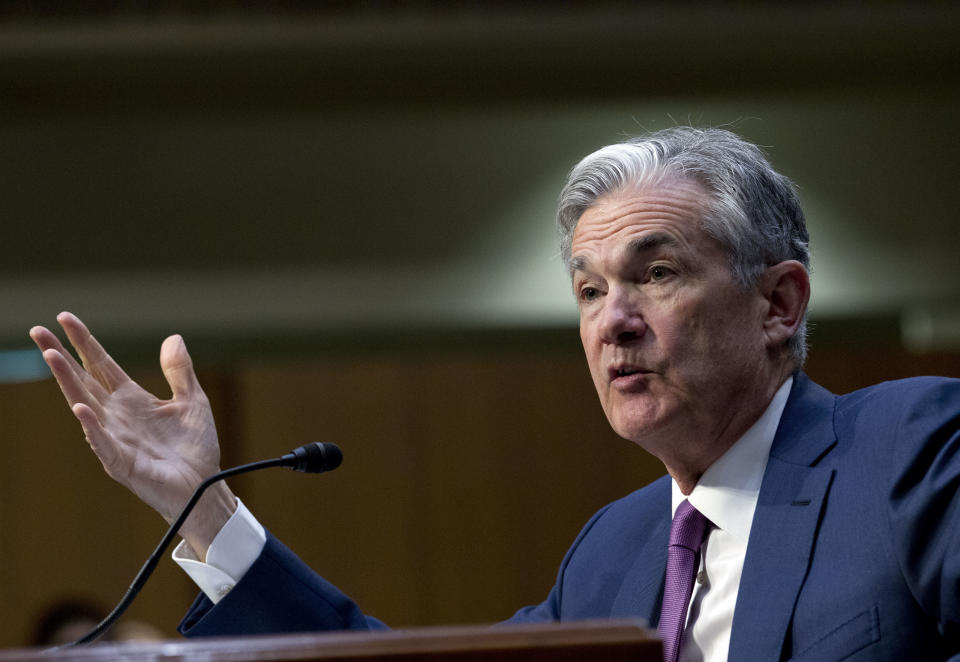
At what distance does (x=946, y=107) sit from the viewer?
5621 millimetres

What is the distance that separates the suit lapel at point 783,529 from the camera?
149cm

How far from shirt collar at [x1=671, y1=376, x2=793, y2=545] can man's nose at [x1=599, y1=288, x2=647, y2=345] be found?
0.72 ft

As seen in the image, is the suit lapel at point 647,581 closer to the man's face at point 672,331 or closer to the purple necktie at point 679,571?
the purple necktie at point 679,571

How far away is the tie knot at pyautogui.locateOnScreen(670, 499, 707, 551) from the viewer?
5.56 feet

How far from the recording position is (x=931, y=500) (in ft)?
4.70

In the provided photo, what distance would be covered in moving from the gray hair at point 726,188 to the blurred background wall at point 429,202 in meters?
3.01

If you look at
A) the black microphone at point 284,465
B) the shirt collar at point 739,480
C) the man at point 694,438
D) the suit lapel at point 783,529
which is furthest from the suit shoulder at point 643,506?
the black microphone at point 284,465

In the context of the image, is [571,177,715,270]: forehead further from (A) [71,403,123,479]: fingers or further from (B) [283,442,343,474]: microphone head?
(A) [71,403,123,479]: fingers

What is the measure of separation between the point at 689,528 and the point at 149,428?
0.84 metres

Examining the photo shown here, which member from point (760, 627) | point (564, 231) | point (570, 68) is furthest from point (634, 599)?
point (570, 68)

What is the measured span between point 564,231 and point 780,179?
14.0 inches

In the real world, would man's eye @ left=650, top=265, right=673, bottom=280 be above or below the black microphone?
Result: above

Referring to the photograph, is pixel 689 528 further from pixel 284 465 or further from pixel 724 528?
pixel 284 465

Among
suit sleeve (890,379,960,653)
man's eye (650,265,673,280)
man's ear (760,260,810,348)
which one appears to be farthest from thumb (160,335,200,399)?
suit sleeve (890,379,960,653)
